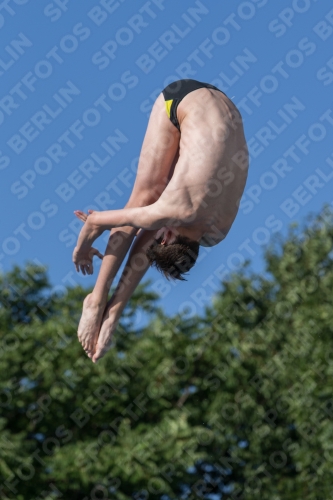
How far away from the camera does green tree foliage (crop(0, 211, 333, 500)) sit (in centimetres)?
2111

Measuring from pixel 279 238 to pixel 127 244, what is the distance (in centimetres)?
1970

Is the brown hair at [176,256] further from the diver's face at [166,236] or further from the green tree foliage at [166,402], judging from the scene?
the green tree foliage at [166,402]

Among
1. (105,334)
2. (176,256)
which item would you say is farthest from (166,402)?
(176,256)

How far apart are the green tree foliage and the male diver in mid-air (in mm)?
14259

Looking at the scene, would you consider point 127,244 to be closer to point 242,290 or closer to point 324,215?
point 242,290

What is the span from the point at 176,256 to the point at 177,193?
1.91 ft

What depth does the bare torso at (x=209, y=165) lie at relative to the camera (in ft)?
21.7

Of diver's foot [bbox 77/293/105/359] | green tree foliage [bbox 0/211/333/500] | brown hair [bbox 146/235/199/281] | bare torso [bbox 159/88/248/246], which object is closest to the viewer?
bare torso [bbox 159/88/248/246]

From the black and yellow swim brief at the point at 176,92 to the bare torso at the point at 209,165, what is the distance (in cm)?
5

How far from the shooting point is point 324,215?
Result: 26.4 meters

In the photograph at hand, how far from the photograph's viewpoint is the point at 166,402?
22.3 meters

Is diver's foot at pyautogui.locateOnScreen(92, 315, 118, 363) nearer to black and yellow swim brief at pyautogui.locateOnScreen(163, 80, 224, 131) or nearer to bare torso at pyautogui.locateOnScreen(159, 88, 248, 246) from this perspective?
bare torso at pyautogui.locateOnScreen(159, 88, 248, 246)

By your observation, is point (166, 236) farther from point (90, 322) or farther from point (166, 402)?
point (166, 402)

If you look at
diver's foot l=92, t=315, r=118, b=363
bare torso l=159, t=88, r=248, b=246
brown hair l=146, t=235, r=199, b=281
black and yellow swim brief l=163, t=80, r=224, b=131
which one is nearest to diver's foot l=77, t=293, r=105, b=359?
diver's foot l=92, t=315, r=118, b=363
